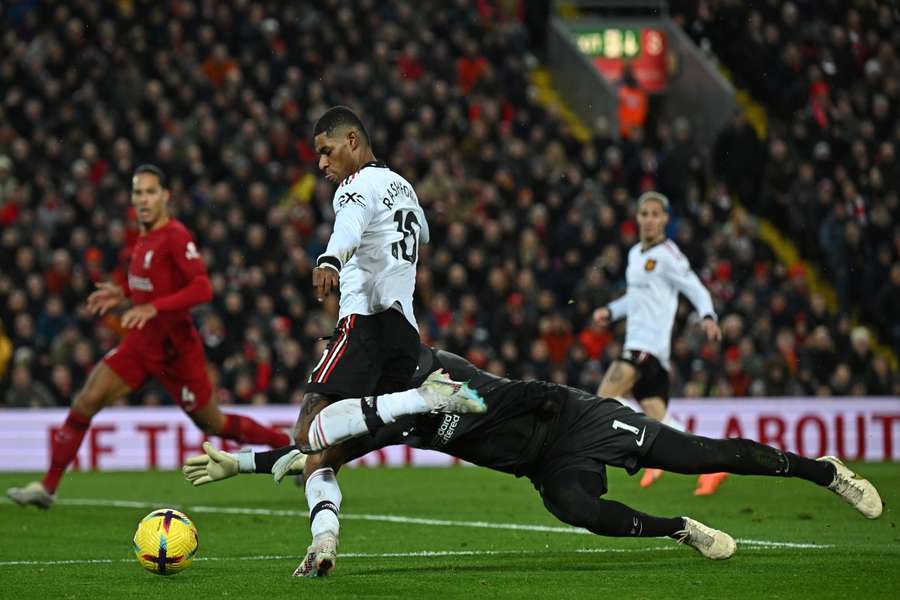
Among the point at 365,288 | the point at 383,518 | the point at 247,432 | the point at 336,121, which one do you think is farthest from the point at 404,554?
the point at 247,432

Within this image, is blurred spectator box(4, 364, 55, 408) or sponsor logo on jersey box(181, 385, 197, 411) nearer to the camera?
sponsor logo on jersey box(181, 385, 197, 411)

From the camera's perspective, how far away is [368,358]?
852cm

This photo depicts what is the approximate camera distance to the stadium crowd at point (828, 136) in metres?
22.9

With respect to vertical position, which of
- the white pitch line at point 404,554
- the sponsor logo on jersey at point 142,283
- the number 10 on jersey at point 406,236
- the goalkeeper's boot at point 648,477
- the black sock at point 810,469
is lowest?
the goalkeeper's boot at point 648,477

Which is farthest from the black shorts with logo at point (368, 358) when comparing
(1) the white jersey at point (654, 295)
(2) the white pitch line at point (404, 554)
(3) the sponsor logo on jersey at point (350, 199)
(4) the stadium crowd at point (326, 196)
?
(4) the stadium crowd at point (326, 196)

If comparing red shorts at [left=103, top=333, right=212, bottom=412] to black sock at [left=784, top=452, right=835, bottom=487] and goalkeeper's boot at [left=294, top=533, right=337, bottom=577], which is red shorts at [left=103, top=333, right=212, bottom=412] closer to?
goalkeeper's boot at [left=294, top=533, right=337, bottom=577]

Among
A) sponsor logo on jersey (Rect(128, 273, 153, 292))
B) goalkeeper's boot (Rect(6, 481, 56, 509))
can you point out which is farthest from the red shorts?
goalkeeper's boot (Rect(6, 481, 56, 509))

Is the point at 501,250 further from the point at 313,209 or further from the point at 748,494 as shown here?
the point at 748,494

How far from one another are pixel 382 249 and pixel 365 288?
237mm

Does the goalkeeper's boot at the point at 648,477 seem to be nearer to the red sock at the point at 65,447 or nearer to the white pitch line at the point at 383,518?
the white pitch line at the point at 383,518

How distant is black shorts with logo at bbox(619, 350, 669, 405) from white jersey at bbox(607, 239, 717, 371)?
0.05 m

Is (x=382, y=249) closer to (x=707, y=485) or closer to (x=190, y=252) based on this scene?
(x=190, y=252)

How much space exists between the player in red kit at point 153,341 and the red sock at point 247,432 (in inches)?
3.6

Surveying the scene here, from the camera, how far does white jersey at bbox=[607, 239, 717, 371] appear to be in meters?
13.7
